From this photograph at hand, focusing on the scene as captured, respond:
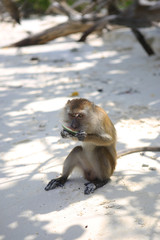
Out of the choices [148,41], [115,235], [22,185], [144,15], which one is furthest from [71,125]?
[148,41]

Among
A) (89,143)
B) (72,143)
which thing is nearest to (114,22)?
(72,143)

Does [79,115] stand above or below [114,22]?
above

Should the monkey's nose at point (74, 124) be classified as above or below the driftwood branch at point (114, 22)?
above

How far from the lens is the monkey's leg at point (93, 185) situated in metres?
3.89

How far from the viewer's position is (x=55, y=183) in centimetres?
409

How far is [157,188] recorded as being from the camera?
383cm

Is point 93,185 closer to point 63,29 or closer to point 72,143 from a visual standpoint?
point 72,143

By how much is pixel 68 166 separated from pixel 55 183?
0.28 meters

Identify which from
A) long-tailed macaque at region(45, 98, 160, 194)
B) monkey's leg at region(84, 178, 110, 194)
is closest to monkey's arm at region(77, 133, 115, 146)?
long-tailed macaque at region(45, 98, 160, 194)

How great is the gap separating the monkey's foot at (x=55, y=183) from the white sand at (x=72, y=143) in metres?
0.08

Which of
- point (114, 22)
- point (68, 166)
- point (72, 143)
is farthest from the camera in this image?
point (114, 22)

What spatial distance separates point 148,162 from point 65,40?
10.0 m

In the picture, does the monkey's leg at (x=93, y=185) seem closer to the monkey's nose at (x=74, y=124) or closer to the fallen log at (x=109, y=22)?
the monkey's nose at (x=74, y=124)

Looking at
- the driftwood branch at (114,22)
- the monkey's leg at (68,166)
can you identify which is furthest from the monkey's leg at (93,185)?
the driftwood branch at (114,22)
